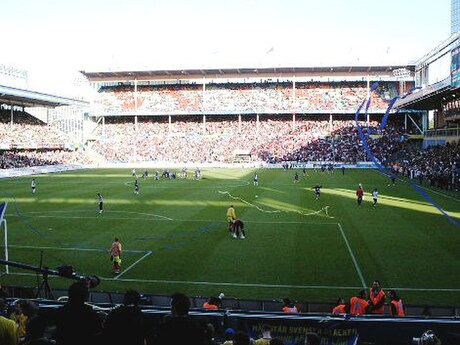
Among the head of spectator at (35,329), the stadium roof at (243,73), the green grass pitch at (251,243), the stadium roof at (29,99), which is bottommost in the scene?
the green grass pitch at (251,243)

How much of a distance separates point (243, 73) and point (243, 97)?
4861 millimetres

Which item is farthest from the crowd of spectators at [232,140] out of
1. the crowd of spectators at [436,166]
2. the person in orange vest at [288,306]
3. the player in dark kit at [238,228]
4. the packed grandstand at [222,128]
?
the person in orange vest at [288,306]

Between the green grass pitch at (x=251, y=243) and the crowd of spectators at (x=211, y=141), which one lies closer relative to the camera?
the green grass pitch at (x=251, y=243)

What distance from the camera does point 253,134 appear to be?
94.6 m

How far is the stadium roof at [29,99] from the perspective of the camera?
76.1m

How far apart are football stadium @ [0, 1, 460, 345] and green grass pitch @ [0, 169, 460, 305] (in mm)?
112

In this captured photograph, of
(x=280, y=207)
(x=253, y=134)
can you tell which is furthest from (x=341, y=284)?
(x=253, y=134)

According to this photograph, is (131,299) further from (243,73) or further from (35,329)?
(243,73)

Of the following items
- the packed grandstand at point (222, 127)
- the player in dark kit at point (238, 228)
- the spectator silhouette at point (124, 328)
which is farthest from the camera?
the packed grandstand at point (222, 127)

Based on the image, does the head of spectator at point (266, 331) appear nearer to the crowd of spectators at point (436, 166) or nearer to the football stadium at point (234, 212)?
the football stadium at point (234, 212)

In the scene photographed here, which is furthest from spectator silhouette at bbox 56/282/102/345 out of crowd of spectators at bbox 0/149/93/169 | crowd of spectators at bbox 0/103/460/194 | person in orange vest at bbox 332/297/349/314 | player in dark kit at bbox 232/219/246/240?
crowd of spectators at bbox 0/149/93/169

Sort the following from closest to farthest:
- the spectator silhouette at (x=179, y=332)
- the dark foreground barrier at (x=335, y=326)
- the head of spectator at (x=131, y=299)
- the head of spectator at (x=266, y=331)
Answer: the spectator silhouette at (x=179, y=332) < the head of spectator at (x=131, y=299) < the head of spectator at (x=266, y=331) < the dark foreground barrier at (x=335, y=326)

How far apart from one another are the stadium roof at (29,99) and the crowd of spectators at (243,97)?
8.71 m

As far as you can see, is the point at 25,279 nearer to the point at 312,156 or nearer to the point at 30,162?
the point at 30,162
